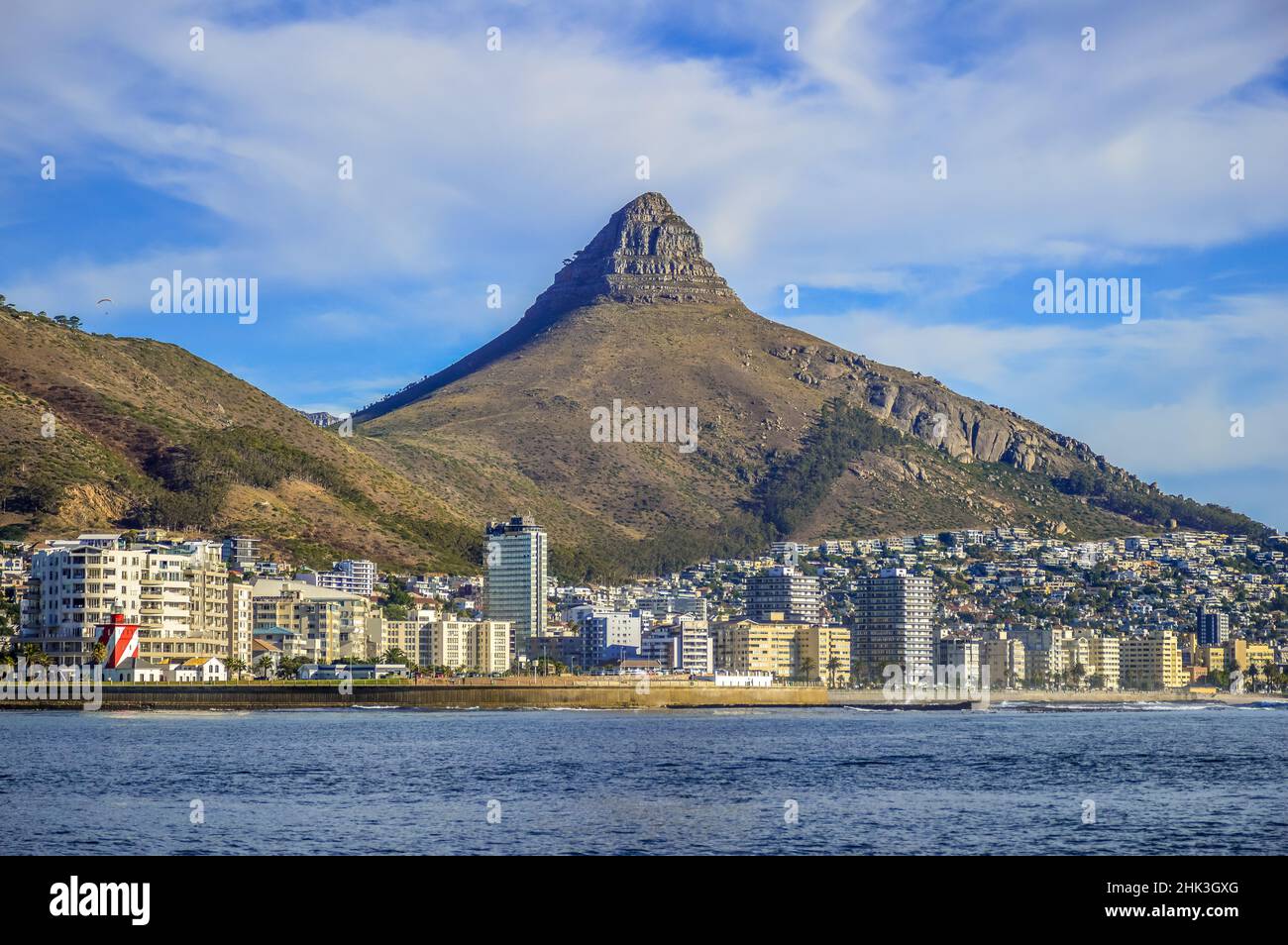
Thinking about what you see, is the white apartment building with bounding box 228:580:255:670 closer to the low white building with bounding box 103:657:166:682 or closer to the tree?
the tree

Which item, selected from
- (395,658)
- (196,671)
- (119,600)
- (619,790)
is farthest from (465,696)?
(619,790)

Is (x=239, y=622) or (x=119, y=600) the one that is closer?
(x=119, y=600)

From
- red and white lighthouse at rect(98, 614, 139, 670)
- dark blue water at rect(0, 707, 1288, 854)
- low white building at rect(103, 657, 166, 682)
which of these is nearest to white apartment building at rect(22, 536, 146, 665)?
red and white lighthouse at rect(98, 614, 139, 670)

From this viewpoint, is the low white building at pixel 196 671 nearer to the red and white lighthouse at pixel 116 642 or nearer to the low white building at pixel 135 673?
the low white building at pixel 135 673

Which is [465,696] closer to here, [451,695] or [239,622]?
[451,695]
